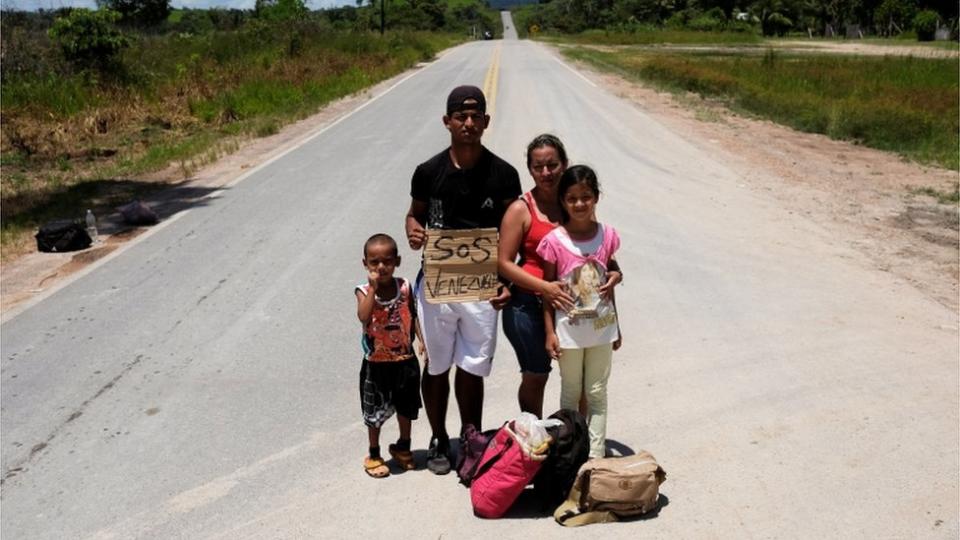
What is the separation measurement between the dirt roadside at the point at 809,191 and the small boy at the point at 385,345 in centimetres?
453

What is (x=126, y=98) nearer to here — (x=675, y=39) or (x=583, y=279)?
(x=583, y=279)

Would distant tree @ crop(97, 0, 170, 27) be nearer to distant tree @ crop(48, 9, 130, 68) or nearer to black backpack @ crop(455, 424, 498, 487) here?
distant tree @ crop(48, 9, 130, 68)

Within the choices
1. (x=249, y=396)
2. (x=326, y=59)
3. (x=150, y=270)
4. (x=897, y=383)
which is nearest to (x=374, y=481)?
(x=249, y=396)

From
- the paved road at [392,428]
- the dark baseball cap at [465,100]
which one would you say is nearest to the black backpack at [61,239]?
the paved road at [392,428]

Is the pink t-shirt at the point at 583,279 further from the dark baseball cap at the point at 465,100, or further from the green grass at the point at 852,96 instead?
the green grass at the point at 852,96

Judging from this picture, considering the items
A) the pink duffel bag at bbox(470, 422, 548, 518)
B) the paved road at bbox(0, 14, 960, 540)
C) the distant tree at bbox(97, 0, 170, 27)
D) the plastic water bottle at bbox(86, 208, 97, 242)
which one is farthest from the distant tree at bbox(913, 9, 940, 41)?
the pink duffel bag at bbox(470, 422, 548, 518)

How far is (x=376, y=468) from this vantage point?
4230 millimetres

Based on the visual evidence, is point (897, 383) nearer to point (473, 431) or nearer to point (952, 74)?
point (473, 431)

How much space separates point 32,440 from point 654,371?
12.5 ft

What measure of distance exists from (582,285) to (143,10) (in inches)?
2023

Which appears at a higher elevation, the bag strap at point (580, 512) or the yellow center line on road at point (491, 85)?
the yellow center line on road at point (491, 85)

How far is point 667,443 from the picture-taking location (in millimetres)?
4488

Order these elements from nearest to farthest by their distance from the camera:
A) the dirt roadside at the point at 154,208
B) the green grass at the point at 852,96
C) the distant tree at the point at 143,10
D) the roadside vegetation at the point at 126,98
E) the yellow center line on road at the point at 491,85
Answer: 1. the dirt roadside at the point at 154,208
2. the roadside vegetation at the point at 126,98
3. the green grass at the point at 852,96
4. the yellow center line on road at the point at 491,85
5. the distant tree at the point at 143,10

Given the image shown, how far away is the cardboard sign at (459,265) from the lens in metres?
3.80
